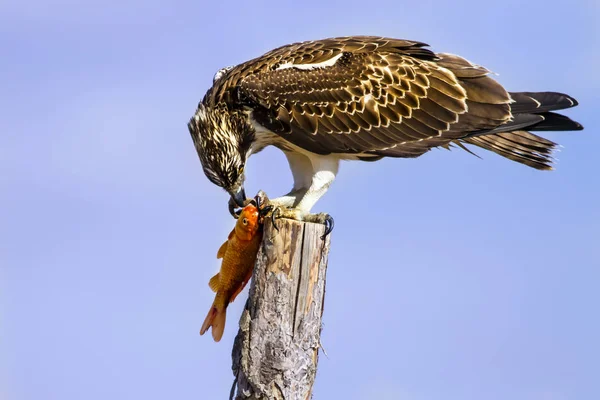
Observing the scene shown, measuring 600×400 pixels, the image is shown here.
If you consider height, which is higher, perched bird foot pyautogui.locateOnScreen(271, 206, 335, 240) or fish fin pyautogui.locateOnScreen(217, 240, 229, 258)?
perched bird foot pyautogui.locateOnScreen(271, 206, 335, 240)

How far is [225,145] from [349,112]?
1160mm

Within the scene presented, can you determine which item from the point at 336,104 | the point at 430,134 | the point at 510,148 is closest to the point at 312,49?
the point at 336,104

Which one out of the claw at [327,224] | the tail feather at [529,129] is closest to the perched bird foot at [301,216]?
the claw at [327,224]

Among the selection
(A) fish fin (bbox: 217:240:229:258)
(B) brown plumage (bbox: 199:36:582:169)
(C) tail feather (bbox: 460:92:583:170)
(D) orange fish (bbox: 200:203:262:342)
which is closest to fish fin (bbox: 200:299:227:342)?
(D) orange fish (bbox: 200:203:262:342)

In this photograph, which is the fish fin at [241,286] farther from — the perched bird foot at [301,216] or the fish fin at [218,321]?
the perched bird foot at [301,216]

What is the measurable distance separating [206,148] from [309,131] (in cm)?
89

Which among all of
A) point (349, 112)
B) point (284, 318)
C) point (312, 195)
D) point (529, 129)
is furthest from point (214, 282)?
point (529, 129)

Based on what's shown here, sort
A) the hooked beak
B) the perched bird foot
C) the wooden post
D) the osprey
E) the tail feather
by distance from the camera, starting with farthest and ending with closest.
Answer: the tail feather → the osprey → the hooked beak → the perched bird foot → the wooden post

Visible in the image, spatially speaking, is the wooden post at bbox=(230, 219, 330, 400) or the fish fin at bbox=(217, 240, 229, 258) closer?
the wooden post at bbox=(230, 219, 330, 400)

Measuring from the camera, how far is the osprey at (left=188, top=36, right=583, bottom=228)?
7.58 metres

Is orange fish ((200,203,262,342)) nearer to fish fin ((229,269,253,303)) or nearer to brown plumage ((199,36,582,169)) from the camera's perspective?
fish fin ((229,269,253,303))

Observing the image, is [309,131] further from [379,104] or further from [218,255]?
[218,255]

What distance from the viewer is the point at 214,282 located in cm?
711

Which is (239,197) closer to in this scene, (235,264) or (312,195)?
(312,195)
